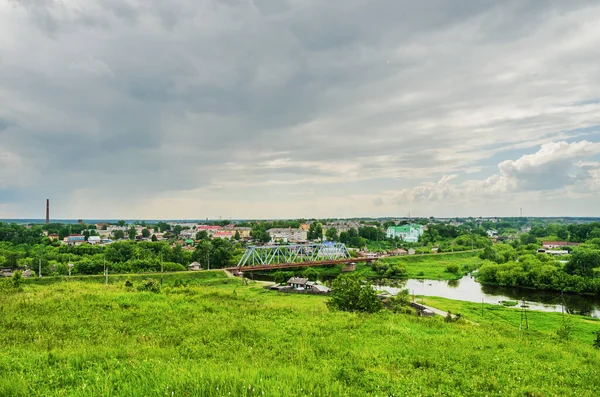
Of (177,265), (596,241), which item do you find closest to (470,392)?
(177,265)

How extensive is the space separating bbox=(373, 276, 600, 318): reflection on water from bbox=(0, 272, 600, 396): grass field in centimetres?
2951

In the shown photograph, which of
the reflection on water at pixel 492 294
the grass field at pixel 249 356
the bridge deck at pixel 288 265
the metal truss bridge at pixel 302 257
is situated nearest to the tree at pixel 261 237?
the metal truss bridge at pixel 302 257

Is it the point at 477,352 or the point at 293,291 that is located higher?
the point at 477,352

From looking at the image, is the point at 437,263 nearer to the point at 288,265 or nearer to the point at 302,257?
the point at 302,257

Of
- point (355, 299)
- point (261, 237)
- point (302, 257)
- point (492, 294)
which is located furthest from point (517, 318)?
point (261, 237)

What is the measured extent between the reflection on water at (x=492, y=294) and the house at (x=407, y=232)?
227ft

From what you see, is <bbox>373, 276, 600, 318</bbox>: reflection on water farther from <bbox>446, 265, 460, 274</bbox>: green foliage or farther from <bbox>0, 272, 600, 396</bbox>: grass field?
<bbox>0, 272, 600, 396</bbox>: grass field

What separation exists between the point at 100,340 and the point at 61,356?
2.37 meters

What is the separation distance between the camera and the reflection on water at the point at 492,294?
3597 cm

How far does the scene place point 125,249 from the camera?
60.9 metres

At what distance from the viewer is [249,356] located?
7.88 meters

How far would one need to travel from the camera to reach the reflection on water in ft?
118

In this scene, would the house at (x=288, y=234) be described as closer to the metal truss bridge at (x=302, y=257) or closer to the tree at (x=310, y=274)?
the metal truss bridge at (x=302, y=257)

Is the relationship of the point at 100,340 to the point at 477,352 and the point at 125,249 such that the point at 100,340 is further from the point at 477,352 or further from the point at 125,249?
the point at 125,249
